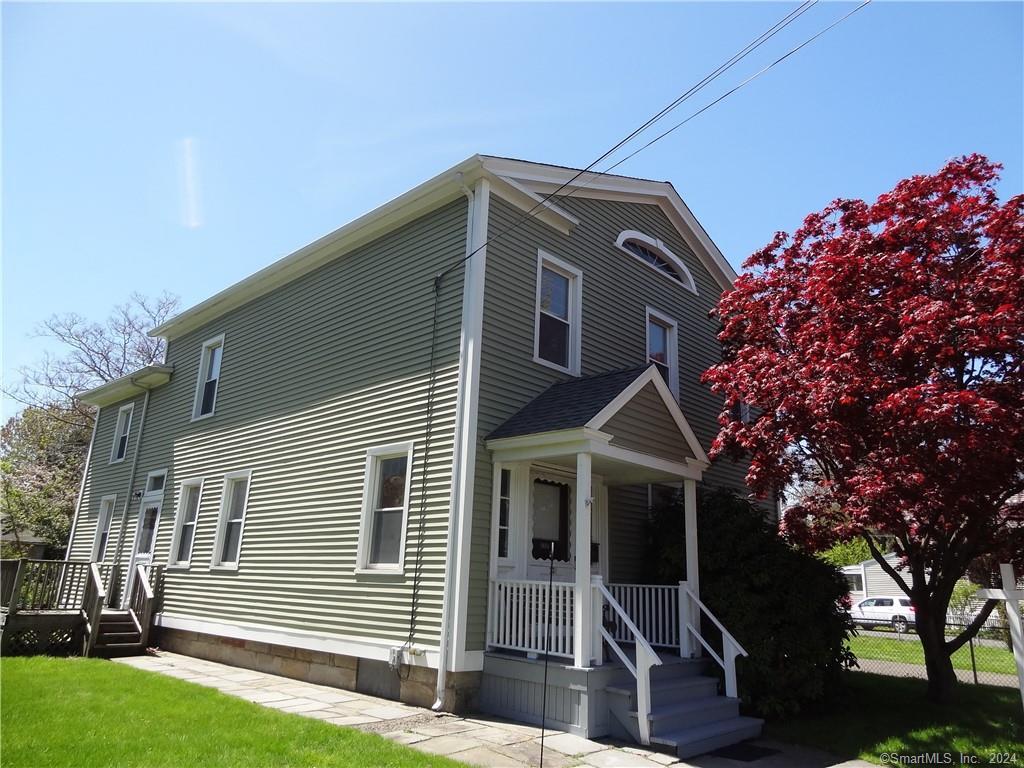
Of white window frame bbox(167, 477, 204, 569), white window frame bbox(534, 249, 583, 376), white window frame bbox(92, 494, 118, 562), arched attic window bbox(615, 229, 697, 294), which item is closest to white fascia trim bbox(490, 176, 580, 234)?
white window frame bbox(534, 249, 583, 376)

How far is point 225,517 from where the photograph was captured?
12570 mm

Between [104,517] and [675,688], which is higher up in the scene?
[104,517]

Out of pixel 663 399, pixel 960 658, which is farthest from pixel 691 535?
pixel 960 658

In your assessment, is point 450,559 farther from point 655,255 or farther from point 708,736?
point 655,255

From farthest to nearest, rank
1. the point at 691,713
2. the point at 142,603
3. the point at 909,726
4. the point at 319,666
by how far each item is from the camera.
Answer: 1. the point at 142,603
2. the point at 319,666
3. the point at 909,726
4. the point at 691,713

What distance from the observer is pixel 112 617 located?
41.1 feet

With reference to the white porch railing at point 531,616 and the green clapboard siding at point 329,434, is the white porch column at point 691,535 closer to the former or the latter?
the white porch railing at point 531,616

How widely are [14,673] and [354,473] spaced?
16.9 ft

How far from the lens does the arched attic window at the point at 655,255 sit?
12.4 m

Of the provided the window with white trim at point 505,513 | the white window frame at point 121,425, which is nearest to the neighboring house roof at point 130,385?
the white window frame at point 121,425

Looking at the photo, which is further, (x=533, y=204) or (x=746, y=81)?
(x=533, y=204)

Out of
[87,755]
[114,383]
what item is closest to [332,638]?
[87,755]

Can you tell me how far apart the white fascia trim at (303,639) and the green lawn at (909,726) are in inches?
156

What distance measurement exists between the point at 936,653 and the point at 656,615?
3.69 metres
